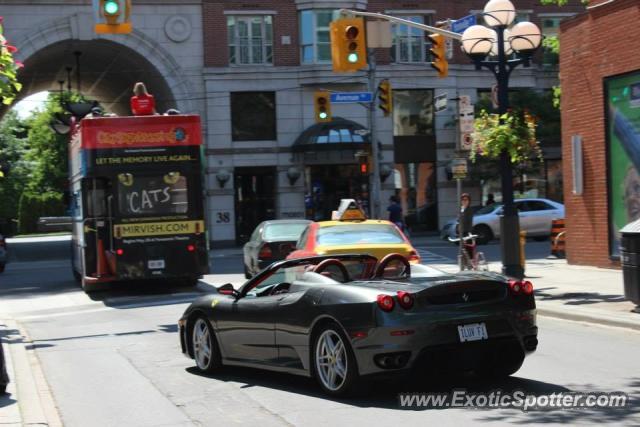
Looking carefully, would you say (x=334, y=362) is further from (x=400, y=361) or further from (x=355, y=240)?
(x=355, y=240)

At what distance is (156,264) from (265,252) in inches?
104

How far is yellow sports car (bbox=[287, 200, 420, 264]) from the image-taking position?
15.1 m

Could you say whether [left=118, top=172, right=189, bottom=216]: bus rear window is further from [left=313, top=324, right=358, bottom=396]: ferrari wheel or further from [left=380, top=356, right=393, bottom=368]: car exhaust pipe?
[left=380, top=356, right=393, bottom=368]: car exhaust pipe

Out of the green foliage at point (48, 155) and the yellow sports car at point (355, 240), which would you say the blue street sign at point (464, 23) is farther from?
the green foliage at point (48, 155)

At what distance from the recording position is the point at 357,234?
1596cm

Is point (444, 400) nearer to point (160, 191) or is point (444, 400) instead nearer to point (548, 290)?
point (548, 290)

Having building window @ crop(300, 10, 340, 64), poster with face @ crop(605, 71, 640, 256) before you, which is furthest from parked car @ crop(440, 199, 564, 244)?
poster with face @ crop(605, 71, 640, 256)

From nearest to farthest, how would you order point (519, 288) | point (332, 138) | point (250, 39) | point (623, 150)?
point (519, 288)
point (623, 150)
point (332, 138)
point (250, 39)

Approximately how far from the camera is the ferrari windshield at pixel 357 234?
15.7 meters

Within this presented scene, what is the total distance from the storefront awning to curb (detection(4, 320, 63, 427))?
1087 inches

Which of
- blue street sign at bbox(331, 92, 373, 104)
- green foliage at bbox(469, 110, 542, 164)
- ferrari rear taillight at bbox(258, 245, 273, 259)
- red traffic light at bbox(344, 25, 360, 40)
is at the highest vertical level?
red traffic light at bbox(344, 25, 360, 40)

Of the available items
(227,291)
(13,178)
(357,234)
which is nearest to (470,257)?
(357,234)

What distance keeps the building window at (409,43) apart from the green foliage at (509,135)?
86.0 feet

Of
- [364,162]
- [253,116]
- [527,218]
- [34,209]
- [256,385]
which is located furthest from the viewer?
[34,209]
